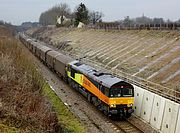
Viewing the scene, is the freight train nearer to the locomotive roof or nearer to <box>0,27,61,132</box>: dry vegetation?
the locomotive roof

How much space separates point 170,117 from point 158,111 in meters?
1.59

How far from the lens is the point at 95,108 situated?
82.9ft

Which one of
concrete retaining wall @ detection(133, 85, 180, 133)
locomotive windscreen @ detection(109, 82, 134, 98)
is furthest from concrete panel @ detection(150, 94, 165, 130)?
locomotive windscreen @ detection(109, 82, 134, 98)

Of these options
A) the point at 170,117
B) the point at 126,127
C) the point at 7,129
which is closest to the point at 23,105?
the point at 7,129

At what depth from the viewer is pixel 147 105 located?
22031 mm

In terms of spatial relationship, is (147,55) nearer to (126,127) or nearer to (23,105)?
(126,127)

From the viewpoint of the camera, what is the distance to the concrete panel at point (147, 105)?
2162 centimetres

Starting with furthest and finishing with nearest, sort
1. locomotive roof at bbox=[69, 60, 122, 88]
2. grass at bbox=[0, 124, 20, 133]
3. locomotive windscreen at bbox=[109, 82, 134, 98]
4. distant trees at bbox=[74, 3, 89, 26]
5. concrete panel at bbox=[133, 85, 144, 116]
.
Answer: distant trees at bbox=[74, 3, 89, 26] → concrete panel at bbox=[133, 85, 144, 116] → locomotive roof at bbox=[69, 60, 122, 88] → locomotive windscreen at bbox=[109, 82, 134, 98] → grass at bbox=[0, 124, 20, 133]

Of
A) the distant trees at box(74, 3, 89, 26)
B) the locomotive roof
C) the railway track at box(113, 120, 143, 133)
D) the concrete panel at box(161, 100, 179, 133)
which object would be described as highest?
the distant trees at box(74, 3, 89, 26)

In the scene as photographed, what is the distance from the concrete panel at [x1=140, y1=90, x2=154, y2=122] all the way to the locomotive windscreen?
1.22m

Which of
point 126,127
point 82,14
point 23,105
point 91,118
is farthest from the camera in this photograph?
point 82,14

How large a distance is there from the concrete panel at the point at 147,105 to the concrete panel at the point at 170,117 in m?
2.12

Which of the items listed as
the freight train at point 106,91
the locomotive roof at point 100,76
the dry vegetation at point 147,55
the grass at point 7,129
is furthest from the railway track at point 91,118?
the grass at point 7,129

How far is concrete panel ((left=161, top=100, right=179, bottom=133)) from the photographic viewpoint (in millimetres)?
18328
